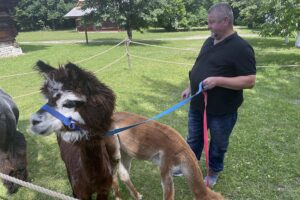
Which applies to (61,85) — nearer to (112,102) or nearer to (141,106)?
(112,102)

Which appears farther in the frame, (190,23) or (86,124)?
(190,23)

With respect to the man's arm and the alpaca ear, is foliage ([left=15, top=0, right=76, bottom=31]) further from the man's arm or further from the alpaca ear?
the alpaca ear

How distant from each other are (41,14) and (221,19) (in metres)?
51.5

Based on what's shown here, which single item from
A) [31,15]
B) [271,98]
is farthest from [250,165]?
[31,15]

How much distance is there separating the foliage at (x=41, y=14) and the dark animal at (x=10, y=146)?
4843 cm

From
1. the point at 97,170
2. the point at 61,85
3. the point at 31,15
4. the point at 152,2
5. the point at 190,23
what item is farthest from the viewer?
the point at 31,15

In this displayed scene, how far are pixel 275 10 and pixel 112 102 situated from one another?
1164cm

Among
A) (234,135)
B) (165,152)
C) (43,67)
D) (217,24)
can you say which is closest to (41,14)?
(234,135)

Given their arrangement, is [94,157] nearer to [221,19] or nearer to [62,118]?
[62,118]

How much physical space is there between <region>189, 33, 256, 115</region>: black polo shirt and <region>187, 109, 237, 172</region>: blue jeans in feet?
0.41

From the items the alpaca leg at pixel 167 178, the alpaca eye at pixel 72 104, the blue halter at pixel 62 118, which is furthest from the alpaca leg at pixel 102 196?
the alpaca eye at pixel 72 104

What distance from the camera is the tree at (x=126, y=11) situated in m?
21.8

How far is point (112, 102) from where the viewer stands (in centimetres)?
246

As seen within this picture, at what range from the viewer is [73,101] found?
2.30 m
